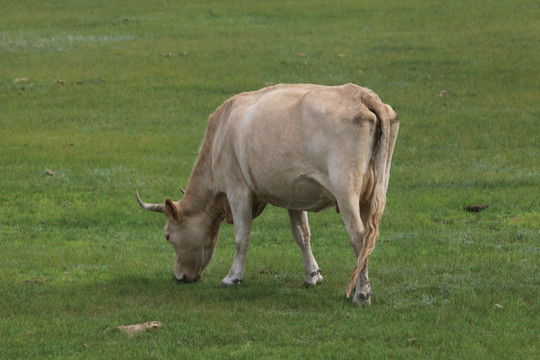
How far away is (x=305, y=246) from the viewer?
11.1 m

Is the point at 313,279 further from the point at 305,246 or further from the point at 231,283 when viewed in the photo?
the point at 231,283

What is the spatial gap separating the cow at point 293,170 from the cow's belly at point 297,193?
1 centimetres

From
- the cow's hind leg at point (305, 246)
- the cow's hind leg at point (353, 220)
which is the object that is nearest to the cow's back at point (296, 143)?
the cow's hind leg at point (353, 220)

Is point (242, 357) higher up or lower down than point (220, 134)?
lower down

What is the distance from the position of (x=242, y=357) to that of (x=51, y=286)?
12.2 feet

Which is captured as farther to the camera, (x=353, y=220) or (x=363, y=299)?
(x=363, y=299)

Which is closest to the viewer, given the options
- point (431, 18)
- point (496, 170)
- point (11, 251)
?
point (11, 251)

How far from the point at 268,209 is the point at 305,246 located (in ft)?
14.9

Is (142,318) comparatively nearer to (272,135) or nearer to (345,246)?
(272,135)

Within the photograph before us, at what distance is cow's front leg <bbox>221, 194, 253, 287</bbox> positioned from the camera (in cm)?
1098

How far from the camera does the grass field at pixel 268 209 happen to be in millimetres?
9000

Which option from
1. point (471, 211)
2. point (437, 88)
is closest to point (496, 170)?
point (471, 211)

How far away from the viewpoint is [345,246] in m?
13.1

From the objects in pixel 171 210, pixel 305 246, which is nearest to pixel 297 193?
pixel 305 246
